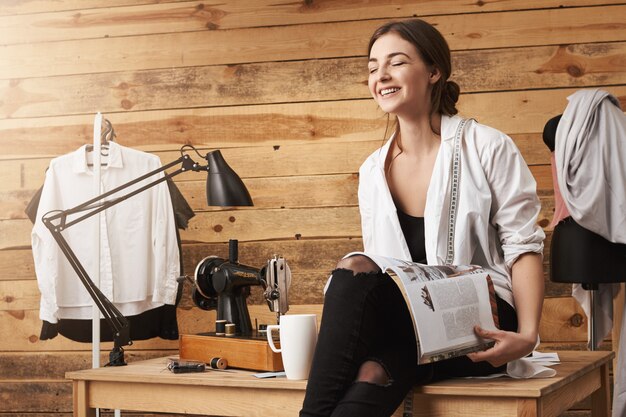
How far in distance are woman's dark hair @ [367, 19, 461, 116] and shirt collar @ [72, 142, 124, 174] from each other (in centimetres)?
138

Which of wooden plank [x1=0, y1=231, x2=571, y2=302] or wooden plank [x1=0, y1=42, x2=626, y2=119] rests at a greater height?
wooden plank [x1=0, y1=42, x2=626, y2=119]

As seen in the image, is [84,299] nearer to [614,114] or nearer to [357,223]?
[357,223]

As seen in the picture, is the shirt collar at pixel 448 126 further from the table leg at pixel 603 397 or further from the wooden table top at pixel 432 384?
the table leg at pixel 603 397

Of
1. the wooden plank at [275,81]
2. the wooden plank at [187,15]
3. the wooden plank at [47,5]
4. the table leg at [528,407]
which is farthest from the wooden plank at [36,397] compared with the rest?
the table leg at [528,407]

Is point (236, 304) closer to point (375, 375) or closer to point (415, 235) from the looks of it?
point (415, 235)

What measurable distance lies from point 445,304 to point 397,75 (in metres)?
0.62

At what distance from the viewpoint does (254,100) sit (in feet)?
10.8

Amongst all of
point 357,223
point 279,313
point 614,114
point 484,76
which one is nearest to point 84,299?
point 357,223

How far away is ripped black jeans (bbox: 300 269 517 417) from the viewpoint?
4.72 feet

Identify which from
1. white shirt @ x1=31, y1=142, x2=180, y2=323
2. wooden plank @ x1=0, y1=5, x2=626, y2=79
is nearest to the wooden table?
white shirt @ x1=31, y1=142, x2=180, y2=323

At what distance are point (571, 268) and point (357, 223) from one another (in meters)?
0.89

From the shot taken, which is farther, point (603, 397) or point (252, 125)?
point (252, 125)

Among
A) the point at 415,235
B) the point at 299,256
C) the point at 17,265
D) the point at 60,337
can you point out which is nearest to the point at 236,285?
the point at 415,235

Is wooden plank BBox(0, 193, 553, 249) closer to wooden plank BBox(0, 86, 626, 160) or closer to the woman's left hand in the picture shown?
wooden plank BBox(0, 86, 626, 160)
